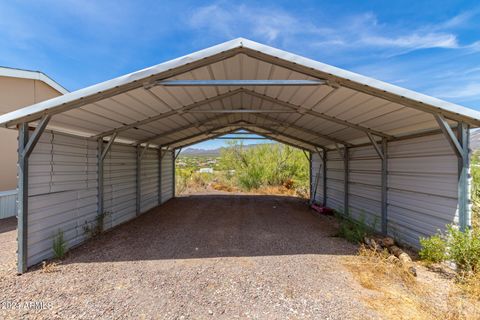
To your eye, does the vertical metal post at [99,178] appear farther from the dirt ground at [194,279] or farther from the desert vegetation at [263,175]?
the desert vegetation at [263,175]

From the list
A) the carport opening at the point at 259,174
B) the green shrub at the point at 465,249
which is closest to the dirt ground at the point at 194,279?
the green shrub at the point at 465,249

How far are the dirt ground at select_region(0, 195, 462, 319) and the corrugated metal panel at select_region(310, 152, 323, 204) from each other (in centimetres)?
472

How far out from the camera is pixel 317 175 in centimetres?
999

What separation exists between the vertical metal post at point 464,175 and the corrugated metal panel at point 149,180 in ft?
25.7

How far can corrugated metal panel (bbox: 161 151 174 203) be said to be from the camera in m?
9.98

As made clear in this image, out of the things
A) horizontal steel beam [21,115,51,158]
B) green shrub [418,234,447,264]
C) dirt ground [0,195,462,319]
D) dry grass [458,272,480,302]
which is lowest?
dirt ground [0,195,462,319]

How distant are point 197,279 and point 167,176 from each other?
8.04 m

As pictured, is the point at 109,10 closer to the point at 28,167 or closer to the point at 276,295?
the point at 28,167

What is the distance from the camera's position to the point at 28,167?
3.33 m

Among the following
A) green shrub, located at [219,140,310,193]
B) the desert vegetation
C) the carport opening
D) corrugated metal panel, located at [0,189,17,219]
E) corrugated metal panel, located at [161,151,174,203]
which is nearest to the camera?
corrugated metal panel, located at [0,189,17,219]

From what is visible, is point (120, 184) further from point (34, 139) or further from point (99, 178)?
point (34, 139)

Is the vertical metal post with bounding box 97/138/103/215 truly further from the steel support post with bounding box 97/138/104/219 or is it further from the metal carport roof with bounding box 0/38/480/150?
the metal carport roof with bounding box 0/38/480/150

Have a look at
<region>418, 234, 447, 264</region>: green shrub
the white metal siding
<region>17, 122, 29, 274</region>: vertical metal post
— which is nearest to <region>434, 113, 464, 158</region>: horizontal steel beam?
<region>418, 234, 447, 264</region>: green shrub

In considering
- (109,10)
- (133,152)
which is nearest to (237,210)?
(133,152)
